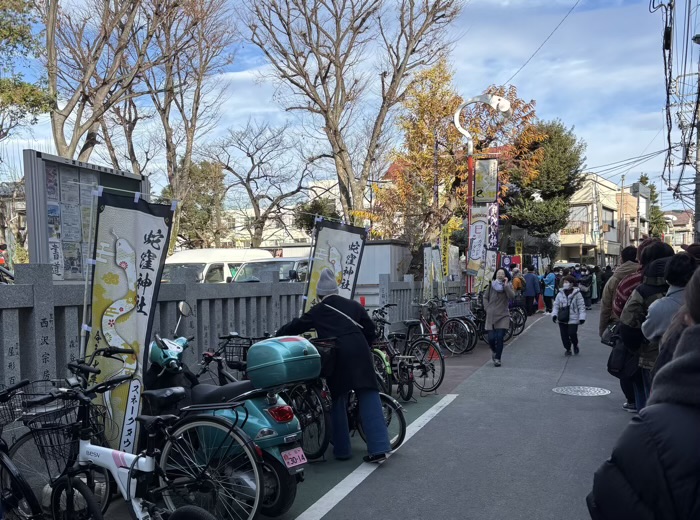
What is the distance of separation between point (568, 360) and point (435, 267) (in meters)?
3.90

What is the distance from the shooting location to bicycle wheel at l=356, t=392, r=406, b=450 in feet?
20.1

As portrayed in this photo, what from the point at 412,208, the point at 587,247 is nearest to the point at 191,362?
the point at 412,208

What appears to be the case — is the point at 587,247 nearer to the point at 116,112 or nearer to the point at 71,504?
the point at 116,112

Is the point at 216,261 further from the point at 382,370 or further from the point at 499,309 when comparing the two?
the point at 382,370

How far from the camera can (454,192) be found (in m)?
20.7

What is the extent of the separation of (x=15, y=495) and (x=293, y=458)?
1.78m

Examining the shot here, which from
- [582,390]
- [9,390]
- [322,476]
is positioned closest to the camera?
[9,390]

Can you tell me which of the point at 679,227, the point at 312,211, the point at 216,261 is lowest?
the point at 216,261

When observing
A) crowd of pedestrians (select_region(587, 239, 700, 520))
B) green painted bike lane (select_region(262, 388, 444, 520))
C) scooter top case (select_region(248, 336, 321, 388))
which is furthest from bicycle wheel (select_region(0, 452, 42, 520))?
crowd of pedestrians (select_region(587, 239, 700, 520))

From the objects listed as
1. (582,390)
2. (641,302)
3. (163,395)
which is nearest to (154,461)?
(163,395)

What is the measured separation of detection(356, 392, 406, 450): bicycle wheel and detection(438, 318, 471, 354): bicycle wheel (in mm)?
6761

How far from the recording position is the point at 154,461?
3.72 meters

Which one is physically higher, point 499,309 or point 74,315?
point 74,315

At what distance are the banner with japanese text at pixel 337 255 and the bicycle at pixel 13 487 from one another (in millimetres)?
4242
